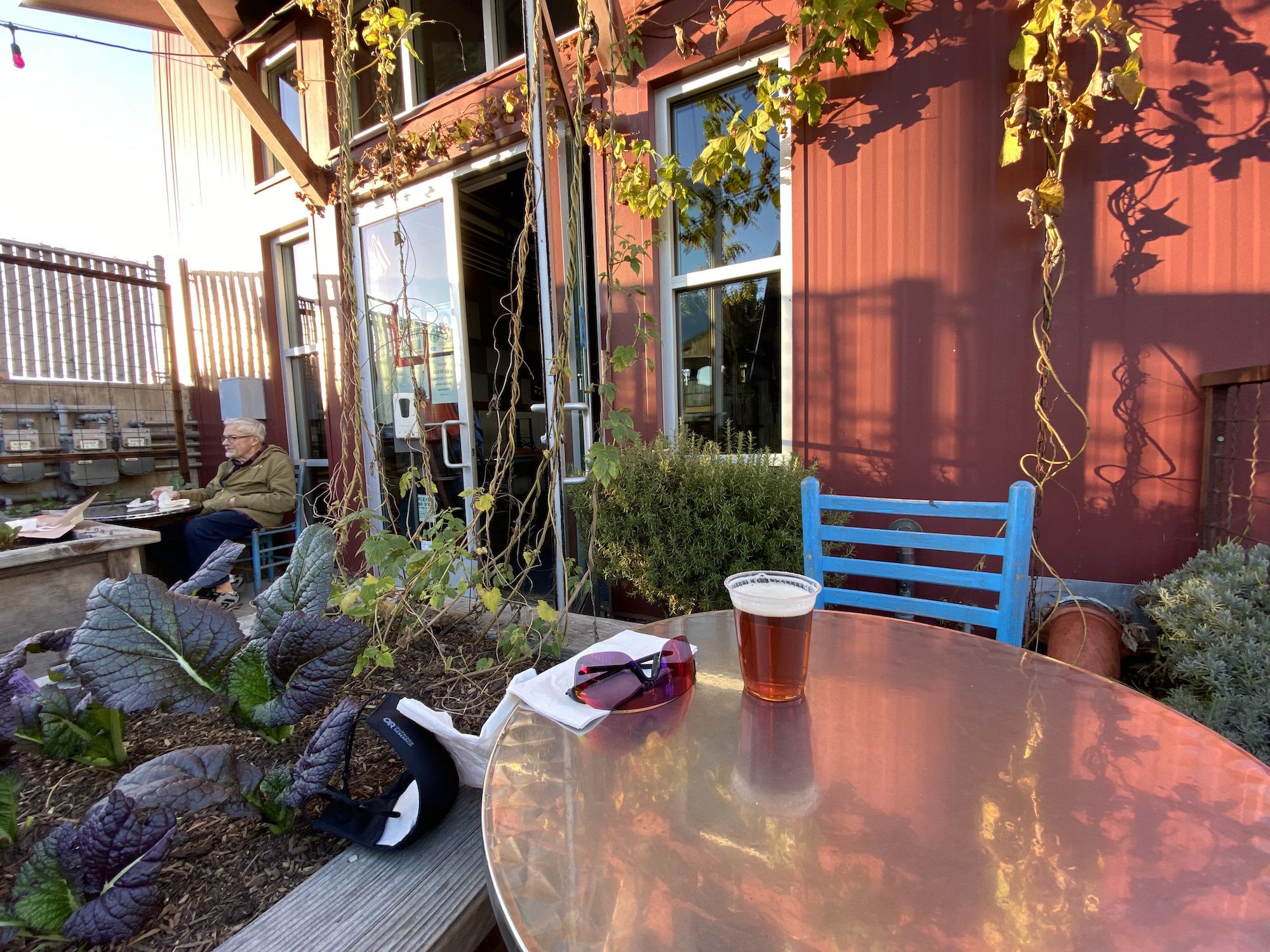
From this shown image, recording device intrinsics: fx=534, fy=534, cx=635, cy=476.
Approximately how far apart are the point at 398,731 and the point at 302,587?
0.51 m

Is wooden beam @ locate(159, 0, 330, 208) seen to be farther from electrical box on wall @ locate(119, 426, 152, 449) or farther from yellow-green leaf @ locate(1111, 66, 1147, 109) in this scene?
yellow-green leaf @ locate(1111, 66, 1147, 109)

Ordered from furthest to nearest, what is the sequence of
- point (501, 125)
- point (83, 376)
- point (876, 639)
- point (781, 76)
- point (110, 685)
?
point (83, 376)
point (501, 125)
point (781, 76)
point (876, 639)
point (110, 685)

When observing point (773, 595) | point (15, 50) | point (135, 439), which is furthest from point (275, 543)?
point (773, 595)

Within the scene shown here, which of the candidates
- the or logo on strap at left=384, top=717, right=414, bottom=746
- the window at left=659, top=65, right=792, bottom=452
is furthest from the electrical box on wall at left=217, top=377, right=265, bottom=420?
the or logo on strap at left=384, top=717, right=414, bottom=746

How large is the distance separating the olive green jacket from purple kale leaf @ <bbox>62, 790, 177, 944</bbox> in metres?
3.66

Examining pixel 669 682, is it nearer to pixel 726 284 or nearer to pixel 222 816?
pixel 222 816

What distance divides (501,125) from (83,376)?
482 centimetres

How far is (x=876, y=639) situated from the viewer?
948 mm

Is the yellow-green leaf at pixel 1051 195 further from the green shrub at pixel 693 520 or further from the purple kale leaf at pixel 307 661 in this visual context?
the purple kale leaf at pixel 307 661

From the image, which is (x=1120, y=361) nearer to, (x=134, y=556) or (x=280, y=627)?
(x=280, y=627)

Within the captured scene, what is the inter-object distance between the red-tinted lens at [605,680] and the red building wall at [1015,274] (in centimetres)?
187

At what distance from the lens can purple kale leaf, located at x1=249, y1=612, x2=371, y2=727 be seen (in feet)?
2.95

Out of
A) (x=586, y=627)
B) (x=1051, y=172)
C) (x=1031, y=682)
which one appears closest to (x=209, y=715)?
(x=586, y=627)

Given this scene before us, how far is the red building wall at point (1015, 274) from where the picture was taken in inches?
68.1
